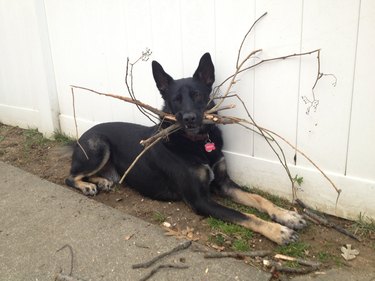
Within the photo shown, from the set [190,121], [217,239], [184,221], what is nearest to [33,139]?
[184,221]

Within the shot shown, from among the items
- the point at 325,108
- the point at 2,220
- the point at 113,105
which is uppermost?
the point at 325,108

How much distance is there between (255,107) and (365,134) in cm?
92

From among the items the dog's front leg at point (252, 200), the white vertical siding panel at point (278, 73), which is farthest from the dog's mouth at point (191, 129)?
the white vertical siding panel at point (278, 73)

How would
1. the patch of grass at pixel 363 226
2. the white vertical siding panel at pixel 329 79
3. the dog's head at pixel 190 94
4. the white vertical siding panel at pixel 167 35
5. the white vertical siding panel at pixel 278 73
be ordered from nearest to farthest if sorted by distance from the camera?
the white vertical siding panel at pixel 329 79, the patch of grass at pixel 363 226, the white vertical siding panel at pixel 278 73, the dog's head at pixel 190 94, the white vertical siding panel at pixel 167 35

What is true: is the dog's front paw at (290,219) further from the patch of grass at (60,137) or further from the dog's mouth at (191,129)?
the patch of grass at (60,137)

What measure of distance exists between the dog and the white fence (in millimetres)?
271

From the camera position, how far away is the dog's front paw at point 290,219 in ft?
8.83

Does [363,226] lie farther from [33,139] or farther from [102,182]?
[33,139]

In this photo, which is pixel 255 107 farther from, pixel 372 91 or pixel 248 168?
pixel 372 91

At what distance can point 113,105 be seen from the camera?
443cm

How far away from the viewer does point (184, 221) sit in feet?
9.77

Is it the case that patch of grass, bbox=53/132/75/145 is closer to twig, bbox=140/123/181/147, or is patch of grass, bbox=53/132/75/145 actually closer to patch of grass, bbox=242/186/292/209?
twig, bbox=140/123/181/147

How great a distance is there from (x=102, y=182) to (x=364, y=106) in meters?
2.58

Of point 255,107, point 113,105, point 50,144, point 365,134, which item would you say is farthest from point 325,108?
point 50,144
